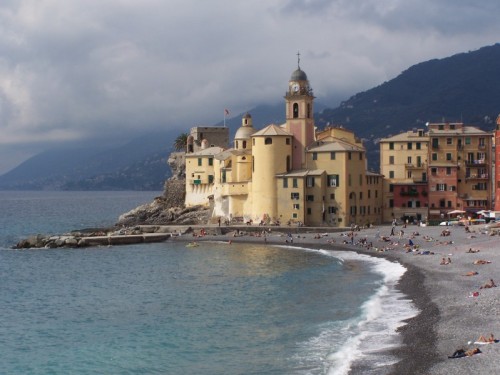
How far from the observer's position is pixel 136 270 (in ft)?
222

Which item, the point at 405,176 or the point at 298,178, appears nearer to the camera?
the point at 298,178

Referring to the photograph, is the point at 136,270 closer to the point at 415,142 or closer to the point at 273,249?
the point at 273,249

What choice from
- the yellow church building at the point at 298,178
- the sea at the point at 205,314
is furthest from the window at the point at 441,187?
the sea at the point at 205,314

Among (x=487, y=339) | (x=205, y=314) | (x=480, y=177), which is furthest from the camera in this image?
(x=480, y=177)

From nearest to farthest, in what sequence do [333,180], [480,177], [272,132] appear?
[333,180] < [272,132] < [480,177]

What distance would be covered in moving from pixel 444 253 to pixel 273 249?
19784 millimetres

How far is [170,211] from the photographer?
113 m

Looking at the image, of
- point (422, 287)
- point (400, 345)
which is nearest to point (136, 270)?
point (422, 287)

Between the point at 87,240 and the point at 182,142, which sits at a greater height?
the point at 182,142

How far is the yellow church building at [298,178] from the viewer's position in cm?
8906

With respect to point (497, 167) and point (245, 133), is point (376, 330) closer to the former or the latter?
point (497, 167)

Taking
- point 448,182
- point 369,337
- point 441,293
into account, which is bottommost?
point 369,337

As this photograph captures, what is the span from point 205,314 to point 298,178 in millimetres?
44346

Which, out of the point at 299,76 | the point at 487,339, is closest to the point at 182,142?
the point at 299,76
